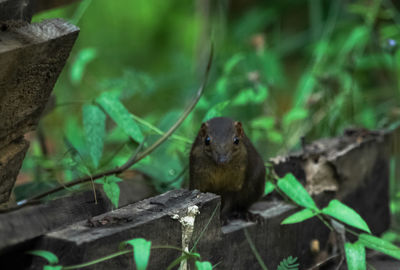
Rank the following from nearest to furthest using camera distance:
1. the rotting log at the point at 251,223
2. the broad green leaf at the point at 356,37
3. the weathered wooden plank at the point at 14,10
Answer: the rotting log at the point at 251,223 → the weathered wooden plank at the point at 14,10 → the broad green leaf at the point at 356,37

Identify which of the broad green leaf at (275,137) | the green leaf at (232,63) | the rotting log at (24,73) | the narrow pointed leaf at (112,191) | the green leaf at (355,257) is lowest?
the green leaf at (355,257)

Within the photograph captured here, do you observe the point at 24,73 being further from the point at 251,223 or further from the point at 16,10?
the point at 251,223

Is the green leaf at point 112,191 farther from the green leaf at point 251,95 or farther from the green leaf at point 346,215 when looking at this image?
the green leaf at point 251,95

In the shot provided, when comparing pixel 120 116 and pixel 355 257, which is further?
pixel 120 116

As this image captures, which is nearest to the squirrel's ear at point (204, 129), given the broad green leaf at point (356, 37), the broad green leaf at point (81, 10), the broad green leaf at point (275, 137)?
the broad green leaf at point (81, 10)

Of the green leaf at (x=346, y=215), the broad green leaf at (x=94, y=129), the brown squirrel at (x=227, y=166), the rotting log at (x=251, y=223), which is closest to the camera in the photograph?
the rotting log at (x=251, y=223)

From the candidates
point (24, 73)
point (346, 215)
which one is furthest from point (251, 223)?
point (24, 73)

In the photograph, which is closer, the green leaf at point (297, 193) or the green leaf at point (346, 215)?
the green leaf at point (346, 215)

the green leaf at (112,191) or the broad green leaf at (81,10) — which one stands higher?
the broad green leaf at (81,10)

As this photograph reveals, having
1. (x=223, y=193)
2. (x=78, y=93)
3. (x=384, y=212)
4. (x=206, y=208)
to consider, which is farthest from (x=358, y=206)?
(x=78, y=93)
